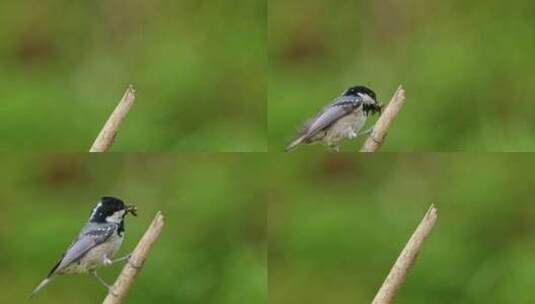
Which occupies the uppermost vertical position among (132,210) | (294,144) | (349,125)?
(349,125)

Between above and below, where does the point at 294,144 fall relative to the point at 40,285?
above

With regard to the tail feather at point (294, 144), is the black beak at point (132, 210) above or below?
below

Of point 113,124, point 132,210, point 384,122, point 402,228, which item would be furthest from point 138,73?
point 402,228

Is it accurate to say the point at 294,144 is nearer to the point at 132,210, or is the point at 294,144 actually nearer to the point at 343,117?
the point at 343,117

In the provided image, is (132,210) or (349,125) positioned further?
(132,210)

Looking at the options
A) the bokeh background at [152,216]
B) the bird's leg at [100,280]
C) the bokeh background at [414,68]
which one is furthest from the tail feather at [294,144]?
the bird's leg at [100,280]

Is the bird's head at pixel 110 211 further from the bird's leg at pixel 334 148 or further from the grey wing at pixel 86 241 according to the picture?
the bird's leg at pixel 334 148

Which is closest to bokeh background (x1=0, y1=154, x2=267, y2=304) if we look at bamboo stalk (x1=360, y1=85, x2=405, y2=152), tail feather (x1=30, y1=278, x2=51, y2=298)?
tail feather (x1=30, y1=278, x2=51, y2=298)
